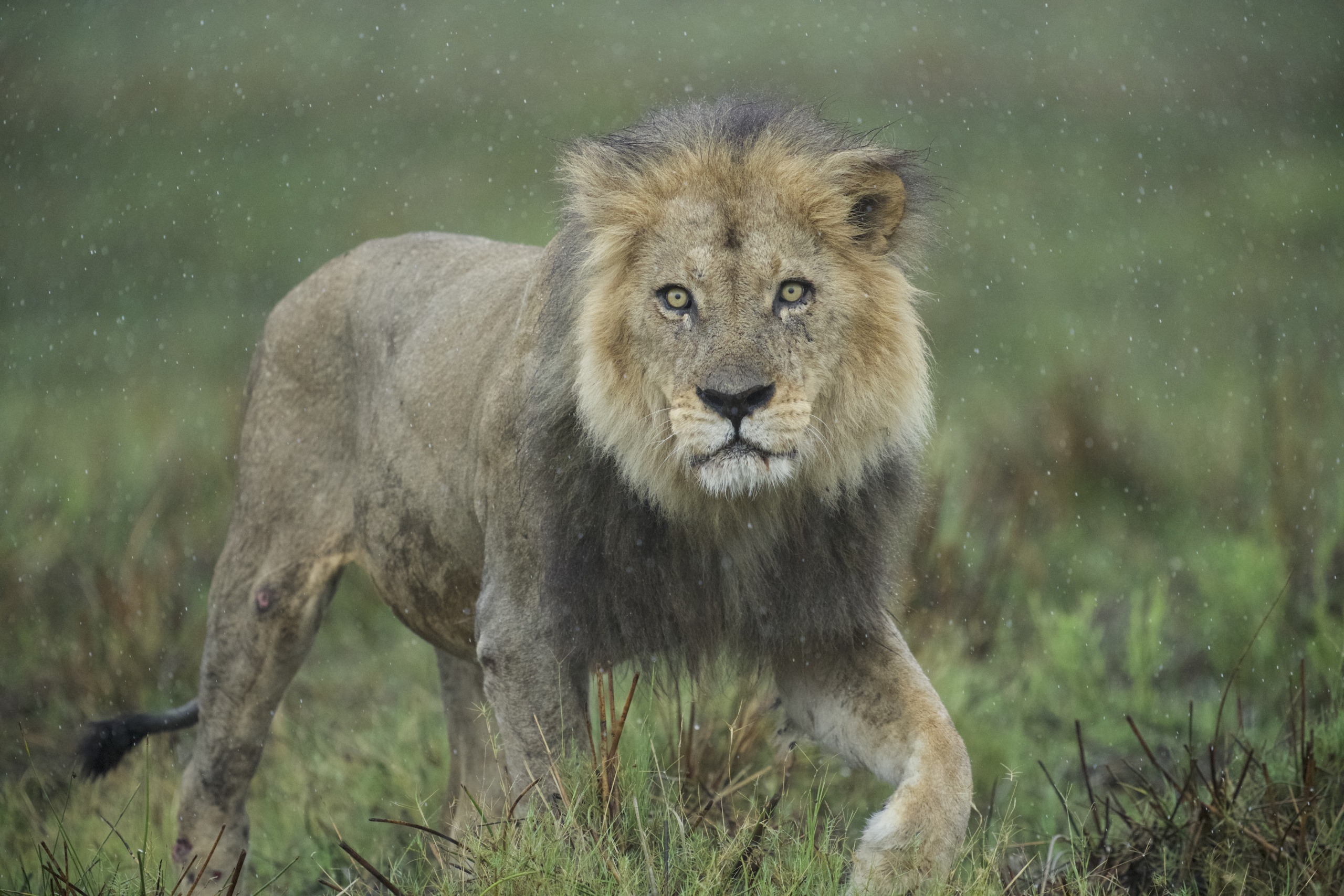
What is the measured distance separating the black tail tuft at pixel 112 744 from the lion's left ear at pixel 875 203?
3233 mm

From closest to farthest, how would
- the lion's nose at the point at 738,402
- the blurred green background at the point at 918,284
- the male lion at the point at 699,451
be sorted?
the lion's nose at the point at 738,402 → the male lion at the point at 699,451 → the blurred green background at the point at 918,284

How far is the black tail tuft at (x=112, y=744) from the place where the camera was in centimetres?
528

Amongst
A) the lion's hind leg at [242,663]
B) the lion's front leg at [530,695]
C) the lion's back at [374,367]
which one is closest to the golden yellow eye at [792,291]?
the lion's front leg at [530,695]

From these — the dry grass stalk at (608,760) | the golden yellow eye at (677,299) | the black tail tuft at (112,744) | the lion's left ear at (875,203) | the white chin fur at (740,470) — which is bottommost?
Result: the black tail tuft at (112,744)

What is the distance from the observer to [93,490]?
962 cm

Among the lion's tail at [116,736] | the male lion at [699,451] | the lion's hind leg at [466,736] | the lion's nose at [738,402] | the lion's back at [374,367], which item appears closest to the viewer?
the lion's nose at [738,402]

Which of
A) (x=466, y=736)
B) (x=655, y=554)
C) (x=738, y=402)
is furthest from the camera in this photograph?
(x=466, y=736)

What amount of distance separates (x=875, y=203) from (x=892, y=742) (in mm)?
1304

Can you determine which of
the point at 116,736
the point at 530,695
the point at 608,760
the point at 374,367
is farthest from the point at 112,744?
the point at 608,760

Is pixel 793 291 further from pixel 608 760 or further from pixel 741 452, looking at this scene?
pixel 608 760

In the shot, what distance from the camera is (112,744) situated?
17.4ft

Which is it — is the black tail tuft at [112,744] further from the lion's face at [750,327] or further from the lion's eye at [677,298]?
the lion's eye at [677,298]

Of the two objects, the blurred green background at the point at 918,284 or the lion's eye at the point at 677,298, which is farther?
the blurred green background at the point at 918,284

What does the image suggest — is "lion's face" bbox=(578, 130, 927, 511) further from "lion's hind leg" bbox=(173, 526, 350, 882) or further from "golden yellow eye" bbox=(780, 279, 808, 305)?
"lion's hind leg" bbox=(173, 526, 350, 882)
